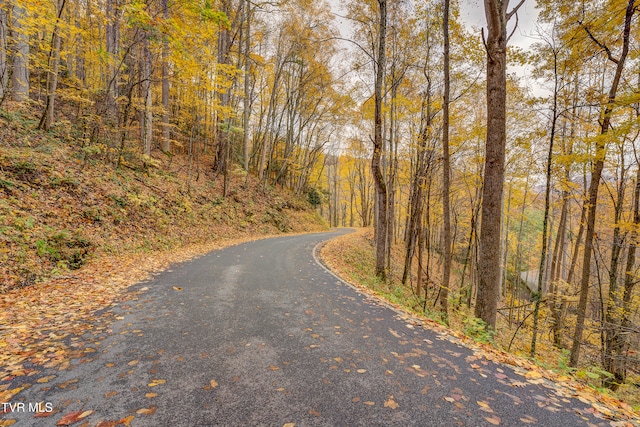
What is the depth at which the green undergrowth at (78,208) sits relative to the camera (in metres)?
6.39

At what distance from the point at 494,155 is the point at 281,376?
5.51 meters

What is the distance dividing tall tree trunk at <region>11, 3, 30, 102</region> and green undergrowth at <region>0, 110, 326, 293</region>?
1659 mm

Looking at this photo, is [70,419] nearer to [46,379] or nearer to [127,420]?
[127,420]

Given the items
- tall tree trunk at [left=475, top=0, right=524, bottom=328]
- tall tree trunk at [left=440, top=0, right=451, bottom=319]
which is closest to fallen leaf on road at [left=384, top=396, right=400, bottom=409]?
tall tree trunk at [left=475, top=0, right=524, bottom=328]

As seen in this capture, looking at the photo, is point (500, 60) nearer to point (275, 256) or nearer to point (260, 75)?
point (275, 256)

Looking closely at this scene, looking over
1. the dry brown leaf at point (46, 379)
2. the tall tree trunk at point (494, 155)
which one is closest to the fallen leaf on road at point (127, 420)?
the dry brown leaf at point (46, 379)

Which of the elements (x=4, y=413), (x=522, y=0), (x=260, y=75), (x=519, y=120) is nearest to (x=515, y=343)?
(x=519, y=120)

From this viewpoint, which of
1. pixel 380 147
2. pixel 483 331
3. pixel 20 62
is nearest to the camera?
pixel 483 331

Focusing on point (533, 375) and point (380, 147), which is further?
point (380, 147)

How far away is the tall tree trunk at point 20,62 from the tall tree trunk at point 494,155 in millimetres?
15081

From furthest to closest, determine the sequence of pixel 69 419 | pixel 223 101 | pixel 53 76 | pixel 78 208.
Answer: pixel 223 101 < pixel 53 76 < pixel 78 208 < pixel 69 419

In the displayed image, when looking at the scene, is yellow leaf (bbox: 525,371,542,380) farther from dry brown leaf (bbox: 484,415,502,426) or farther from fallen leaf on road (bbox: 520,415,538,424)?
dry brown leaf (bbox: 484,415,502,426)

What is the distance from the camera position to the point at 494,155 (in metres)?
5.49

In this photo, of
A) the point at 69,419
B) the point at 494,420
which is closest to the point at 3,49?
the point at 69,419
